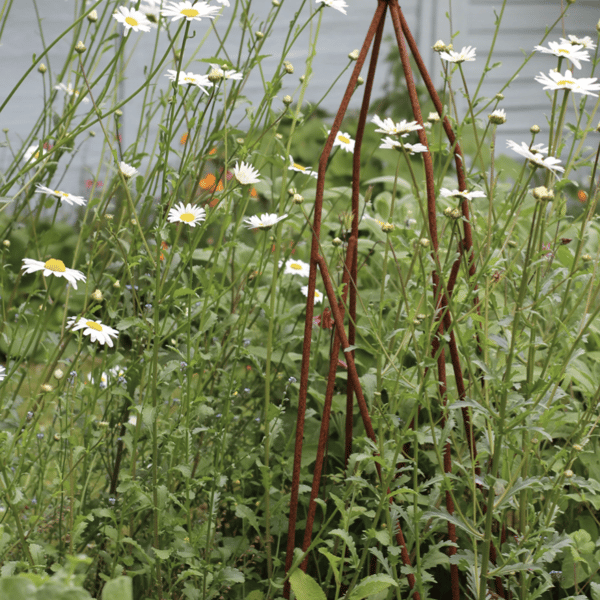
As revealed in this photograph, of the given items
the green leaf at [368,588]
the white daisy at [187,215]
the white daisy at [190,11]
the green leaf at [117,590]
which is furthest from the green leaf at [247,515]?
the white daisy at [190,11]

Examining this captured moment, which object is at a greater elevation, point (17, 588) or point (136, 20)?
point (136, 20)

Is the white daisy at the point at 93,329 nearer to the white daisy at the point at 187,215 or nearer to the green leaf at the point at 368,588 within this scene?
the white daisy at the point at 187,215

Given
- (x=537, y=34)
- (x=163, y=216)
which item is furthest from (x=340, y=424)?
(x=537, y=34)

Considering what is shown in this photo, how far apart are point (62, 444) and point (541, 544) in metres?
0.84

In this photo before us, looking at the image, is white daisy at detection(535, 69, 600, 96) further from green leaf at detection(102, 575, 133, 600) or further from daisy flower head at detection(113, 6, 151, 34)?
green leaf at detection(102, 575, 133, 600)

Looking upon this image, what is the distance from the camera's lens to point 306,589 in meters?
1.04

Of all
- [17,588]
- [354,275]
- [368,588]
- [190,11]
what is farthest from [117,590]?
[190,11]

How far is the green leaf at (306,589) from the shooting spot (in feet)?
3.38

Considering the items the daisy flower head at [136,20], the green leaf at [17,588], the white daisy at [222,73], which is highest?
the daisy flower head at [136,20]

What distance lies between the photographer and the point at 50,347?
7.22ft

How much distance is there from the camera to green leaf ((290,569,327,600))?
1.03 meters

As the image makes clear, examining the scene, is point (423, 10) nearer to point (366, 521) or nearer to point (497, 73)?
point (497, 73)

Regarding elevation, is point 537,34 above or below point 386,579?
above

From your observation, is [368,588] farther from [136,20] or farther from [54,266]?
[136,20]
